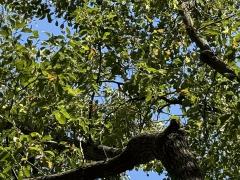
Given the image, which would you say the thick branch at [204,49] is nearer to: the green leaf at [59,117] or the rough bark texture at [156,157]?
the rough bark texture at [156,157]

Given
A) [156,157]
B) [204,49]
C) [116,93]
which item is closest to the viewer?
[156,157]

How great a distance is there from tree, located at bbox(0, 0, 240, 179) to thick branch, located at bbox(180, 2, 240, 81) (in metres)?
0.03

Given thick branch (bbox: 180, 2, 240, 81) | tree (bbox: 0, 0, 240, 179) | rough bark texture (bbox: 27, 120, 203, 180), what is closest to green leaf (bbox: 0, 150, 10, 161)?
tree (bbox: 0, 0, 240, 179)

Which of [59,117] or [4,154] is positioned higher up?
[59,117]

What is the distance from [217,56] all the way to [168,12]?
302 centimetres

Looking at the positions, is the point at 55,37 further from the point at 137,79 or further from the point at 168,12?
the point at 168,12

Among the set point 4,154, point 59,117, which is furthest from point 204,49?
point 4,154

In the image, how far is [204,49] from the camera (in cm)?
1016

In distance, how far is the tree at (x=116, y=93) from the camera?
611cm

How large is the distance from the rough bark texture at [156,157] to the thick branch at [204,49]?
2355 millimetres

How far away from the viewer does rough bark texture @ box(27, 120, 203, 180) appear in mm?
5664

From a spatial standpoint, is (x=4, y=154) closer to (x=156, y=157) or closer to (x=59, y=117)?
(x=59, y=117)

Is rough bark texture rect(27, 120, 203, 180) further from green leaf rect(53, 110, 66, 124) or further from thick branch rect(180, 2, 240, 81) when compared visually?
thick branch rect(180, 2, 240, 81)

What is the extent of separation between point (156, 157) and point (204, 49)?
440 cm
